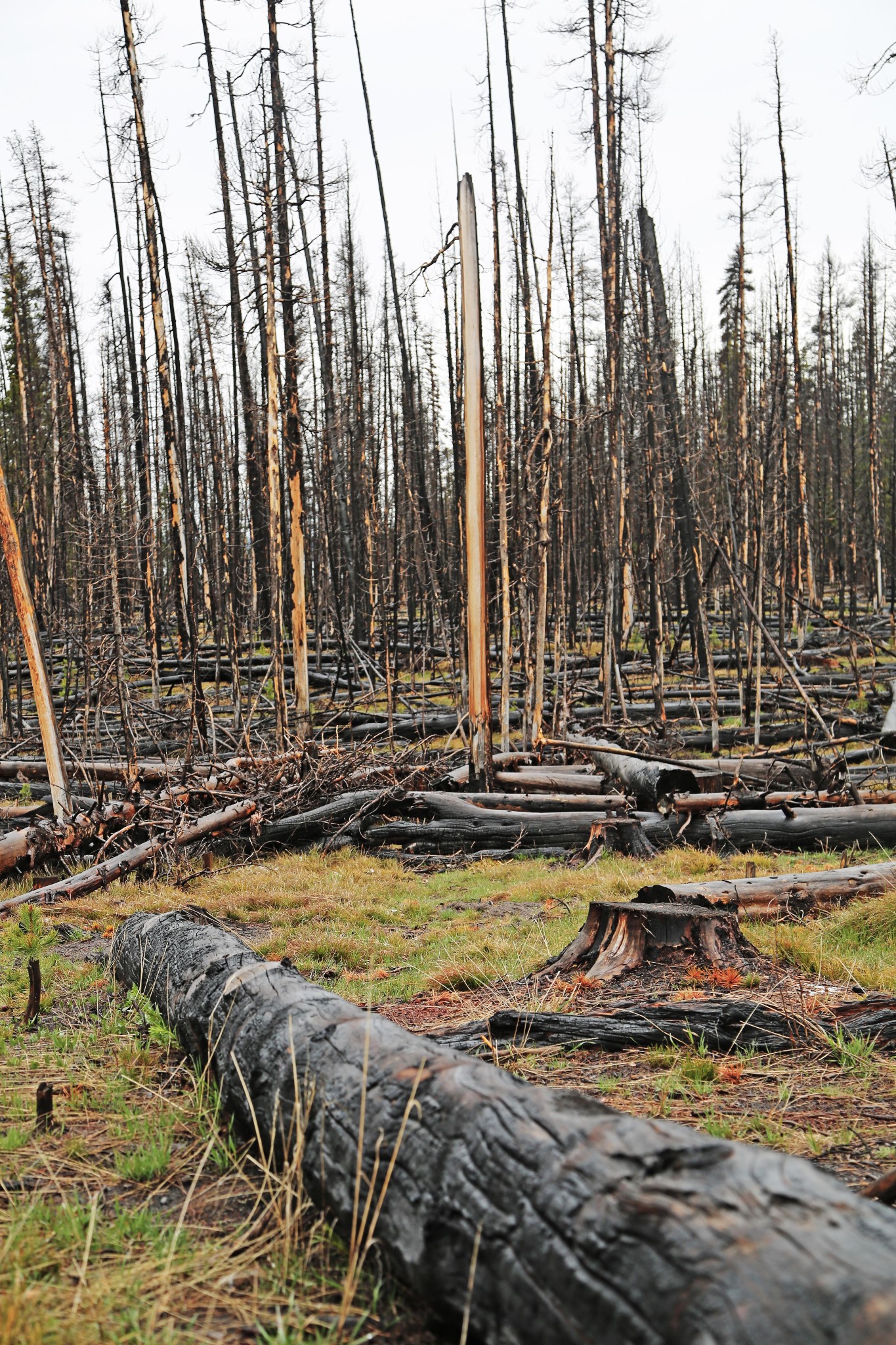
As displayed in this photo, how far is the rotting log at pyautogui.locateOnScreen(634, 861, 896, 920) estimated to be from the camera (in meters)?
5.75

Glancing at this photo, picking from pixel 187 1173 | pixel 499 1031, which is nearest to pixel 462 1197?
pixel 187 1173

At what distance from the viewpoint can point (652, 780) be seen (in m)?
8.57

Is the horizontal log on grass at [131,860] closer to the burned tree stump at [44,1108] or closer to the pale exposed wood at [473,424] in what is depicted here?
the pale exposed wood at [473,424]

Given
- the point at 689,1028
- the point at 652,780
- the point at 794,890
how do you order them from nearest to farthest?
the point at 689,1028
the point at 794,890
the point at 652,780

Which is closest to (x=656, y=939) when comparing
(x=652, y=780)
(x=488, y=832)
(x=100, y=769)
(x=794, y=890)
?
(x=794, y=890)

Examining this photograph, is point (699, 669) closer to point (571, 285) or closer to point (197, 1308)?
point (571, 285)

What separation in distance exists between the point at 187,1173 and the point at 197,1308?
75 cm

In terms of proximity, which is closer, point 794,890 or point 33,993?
point 33,993

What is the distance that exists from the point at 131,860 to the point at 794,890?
561 centimetres

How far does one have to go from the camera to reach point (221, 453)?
25.8 metres

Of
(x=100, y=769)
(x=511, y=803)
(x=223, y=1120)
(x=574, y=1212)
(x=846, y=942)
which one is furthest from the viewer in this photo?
(x=100, y=769)

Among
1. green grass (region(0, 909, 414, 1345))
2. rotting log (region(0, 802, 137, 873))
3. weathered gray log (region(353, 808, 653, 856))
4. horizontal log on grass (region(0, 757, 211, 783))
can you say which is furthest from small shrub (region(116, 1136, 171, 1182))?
horizontal log on grass (region(0, 757, 211, 783))

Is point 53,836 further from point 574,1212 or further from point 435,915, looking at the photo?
point 574,1212

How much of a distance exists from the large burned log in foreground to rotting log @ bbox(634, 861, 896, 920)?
12.1 ft
